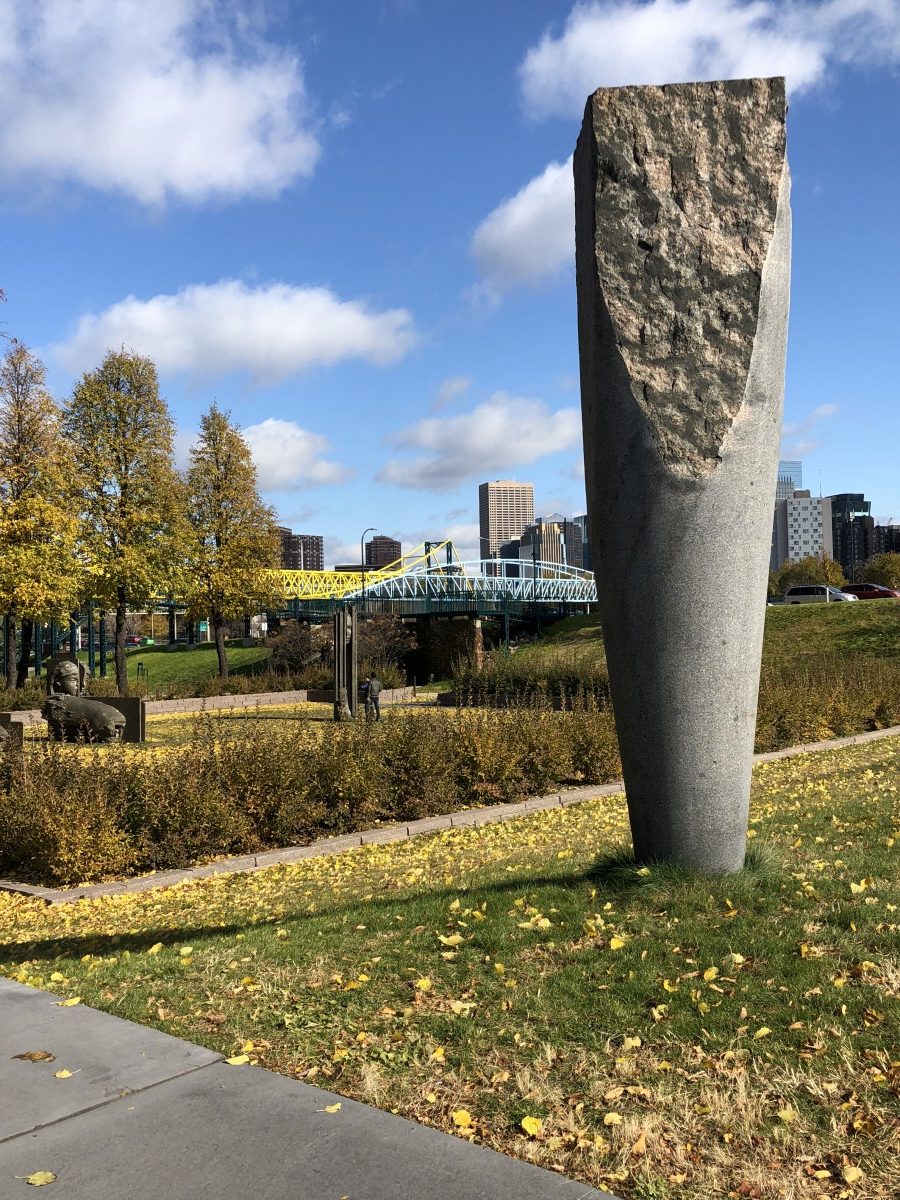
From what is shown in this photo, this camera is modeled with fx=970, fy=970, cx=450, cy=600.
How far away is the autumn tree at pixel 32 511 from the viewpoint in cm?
2545

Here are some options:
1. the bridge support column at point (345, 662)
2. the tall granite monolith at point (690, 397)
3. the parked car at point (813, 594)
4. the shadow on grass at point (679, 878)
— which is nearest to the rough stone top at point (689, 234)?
the tall granite monolith at point (690, 397)

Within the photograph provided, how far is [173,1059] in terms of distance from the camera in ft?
12.6

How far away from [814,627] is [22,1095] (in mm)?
32001

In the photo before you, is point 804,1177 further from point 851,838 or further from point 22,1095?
point 851,838

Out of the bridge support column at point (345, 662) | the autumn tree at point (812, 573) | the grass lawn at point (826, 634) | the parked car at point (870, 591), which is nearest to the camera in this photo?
the bridge support column at point (345, 662)

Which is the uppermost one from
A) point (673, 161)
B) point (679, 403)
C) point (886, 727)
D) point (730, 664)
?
point (673, 161)

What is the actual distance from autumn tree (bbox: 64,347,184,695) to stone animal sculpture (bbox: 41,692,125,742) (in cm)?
1134

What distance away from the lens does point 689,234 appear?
17.5 ft

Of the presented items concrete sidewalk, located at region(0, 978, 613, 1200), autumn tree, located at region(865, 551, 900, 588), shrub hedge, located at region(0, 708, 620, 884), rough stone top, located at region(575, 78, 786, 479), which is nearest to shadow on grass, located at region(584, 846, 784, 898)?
rough stone top, located at region(575, 78, 786, 479)

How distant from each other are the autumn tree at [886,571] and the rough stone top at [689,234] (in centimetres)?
7724

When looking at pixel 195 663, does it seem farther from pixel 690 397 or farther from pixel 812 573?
pixel 812 573

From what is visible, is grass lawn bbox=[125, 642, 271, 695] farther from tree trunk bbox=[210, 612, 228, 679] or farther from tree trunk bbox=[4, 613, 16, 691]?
A: tree trunk bbox=[4, 613, 16, 691]

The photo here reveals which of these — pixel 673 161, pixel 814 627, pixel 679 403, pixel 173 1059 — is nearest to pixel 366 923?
pixel 173 1059

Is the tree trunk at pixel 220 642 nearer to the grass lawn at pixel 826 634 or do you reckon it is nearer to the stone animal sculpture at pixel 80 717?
the grass lawn at pixel 826 634
